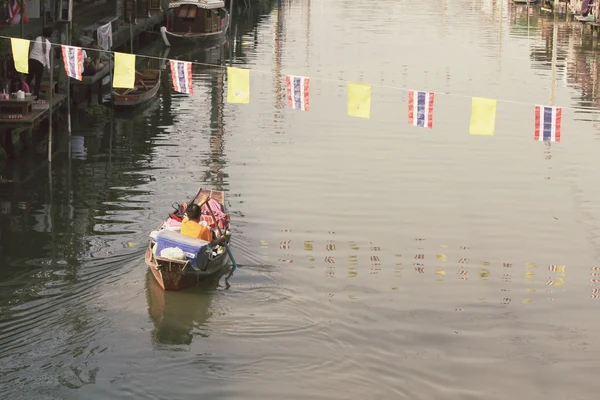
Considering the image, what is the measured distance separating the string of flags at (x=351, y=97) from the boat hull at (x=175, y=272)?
15.3 ft

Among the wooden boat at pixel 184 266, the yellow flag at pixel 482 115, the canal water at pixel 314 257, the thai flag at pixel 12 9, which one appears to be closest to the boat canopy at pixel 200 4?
the canal water at pixel 314 257

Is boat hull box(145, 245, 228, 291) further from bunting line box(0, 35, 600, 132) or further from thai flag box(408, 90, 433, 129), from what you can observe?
thai flag box(408, 90, 433, 129)

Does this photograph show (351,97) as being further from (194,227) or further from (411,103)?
(194,227)

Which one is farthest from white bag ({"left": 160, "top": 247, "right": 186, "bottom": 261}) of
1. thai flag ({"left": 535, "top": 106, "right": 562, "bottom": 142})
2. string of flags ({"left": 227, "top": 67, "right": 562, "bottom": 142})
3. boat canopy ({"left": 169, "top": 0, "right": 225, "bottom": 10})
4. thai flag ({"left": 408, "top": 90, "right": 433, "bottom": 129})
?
boat canopy ({"left": 169, "top": 0, "right": 225, "bottom": 10})

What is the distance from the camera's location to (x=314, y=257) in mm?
20391

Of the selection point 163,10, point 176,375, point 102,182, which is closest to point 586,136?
point 102,182

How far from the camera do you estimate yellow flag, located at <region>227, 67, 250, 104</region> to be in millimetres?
21969

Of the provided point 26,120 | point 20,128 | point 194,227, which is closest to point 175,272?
point 194,227

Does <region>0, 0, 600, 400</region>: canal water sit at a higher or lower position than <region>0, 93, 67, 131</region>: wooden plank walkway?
lower

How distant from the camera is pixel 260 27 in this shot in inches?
2623

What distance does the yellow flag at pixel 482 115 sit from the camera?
20500 millimetres

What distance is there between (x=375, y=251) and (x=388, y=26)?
159 ft

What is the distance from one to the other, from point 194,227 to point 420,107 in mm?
5606

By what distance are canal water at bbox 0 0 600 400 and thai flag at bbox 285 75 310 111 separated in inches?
81.1
